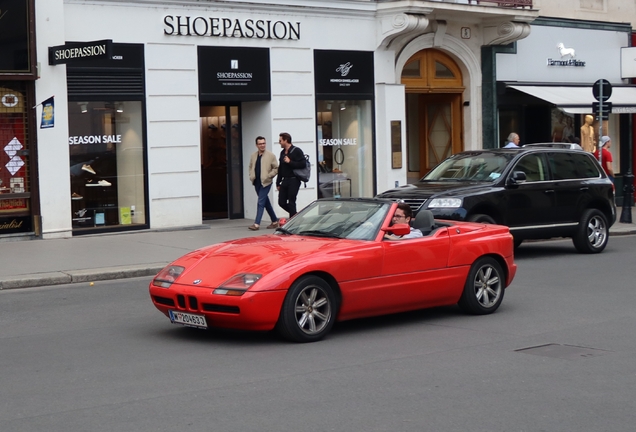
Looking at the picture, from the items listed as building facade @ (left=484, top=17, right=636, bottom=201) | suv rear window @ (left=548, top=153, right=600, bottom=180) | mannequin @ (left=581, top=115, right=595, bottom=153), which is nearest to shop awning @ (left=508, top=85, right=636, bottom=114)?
building facade @ (left=484, top=17, right=636, bottom=201)

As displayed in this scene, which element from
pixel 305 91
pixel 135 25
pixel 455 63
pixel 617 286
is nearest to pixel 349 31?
pixel 305 91

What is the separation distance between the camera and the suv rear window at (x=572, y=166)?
1647 cm

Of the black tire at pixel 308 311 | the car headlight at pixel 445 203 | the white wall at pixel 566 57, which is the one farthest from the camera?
the white wall at pixel 566 57

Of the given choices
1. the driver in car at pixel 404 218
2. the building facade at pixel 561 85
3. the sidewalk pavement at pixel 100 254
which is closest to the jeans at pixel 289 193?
the sidewalk pavement at pixel 100 254

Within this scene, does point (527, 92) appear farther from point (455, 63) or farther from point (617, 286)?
point (617, 286)

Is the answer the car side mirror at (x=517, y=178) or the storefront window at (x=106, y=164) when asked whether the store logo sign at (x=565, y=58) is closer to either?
the car side mirror at (x=517, y=178)

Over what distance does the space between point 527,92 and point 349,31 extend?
5465 millimetres

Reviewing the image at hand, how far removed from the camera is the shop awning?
2469 centimetres

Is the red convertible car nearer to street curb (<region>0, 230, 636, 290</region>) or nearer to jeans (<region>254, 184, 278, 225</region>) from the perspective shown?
street curb (<region>0, 230, 636, 290</region>)

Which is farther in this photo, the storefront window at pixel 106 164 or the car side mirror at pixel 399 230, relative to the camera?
the storefront window at pixel 106 164

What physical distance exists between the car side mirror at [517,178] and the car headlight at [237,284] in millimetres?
7936

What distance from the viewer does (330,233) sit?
9.79 metres

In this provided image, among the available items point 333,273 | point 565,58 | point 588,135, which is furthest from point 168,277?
point 565,58

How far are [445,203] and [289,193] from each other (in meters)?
5.08
